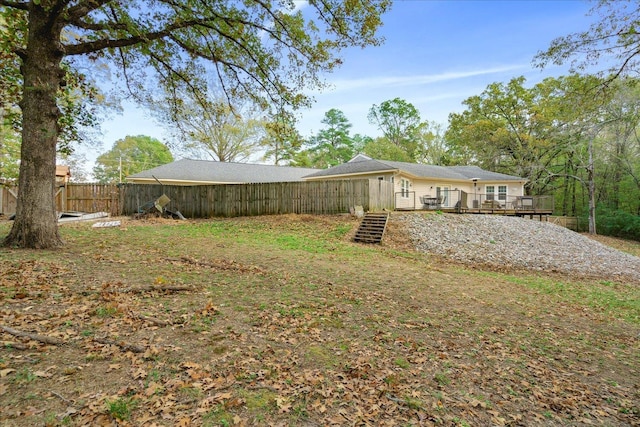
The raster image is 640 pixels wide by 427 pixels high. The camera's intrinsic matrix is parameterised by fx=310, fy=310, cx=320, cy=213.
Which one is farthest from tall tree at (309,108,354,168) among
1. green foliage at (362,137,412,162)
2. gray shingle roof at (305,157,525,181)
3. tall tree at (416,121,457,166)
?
gray shingle roof at (305,157,525,181)

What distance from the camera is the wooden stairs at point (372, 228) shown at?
513 inches

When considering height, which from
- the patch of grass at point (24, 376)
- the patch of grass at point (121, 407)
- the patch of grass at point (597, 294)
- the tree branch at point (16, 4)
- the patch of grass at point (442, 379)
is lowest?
the patch of grass at point (597, 294)

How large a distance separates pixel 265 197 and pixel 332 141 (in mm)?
28350

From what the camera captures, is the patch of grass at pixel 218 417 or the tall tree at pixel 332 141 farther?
the tall tree at pixel 332 141

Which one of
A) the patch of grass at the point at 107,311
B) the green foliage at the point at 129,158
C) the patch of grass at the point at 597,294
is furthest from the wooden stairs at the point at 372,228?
the green foliage at the point at 129,158

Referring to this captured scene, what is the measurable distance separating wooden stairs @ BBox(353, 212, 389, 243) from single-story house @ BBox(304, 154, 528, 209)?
15.6 feet

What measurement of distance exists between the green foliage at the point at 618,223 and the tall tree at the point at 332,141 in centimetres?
2707

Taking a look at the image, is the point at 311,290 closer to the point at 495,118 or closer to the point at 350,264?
the point at 350,264

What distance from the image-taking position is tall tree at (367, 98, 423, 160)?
138ft

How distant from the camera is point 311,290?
18.8 feet

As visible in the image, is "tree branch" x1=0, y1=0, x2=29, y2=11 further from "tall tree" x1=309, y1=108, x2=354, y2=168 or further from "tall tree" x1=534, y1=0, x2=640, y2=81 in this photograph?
"tall tree" x1=309, y1=108, x2=354, y2=168

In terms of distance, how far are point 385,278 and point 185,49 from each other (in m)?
8.18

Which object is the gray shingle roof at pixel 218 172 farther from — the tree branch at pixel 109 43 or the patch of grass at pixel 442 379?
the patch of grass at pixel 442 379

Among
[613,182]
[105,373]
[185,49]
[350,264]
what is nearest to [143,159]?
[185,49]
